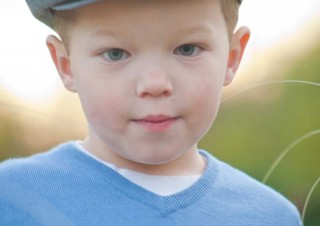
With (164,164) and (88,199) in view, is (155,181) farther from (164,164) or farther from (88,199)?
(88,199)

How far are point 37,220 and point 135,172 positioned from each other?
23cm

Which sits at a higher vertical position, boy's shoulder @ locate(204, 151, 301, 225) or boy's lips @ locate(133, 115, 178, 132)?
boy's lips @ locate(133, 115, 178, 132)

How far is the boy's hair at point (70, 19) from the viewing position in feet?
5.04

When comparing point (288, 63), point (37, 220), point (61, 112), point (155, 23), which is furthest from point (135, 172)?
point (288, 63)

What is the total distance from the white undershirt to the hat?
286 millimetres

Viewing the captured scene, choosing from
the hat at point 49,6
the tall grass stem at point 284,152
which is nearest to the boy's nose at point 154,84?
the hat at point 49,6

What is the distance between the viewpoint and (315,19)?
2385 mm

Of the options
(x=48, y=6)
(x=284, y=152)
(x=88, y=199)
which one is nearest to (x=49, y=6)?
(x=48, y=6)

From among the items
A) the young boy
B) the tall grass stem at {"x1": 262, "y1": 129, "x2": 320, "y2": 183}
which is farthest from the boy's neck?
the tall grass stem at {"x1": 262, "y1": 129, "x2": 320, "y2": 183}

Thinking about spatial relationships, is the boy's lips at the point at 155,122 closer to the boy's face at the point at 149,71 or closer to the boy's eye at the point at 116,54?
the boy's face at the point at 149,71

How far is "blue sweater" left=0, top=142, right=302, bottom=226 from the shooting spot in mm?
1518

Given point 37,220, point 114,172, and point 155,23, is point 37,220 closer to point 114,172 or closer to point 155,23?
point 114,172

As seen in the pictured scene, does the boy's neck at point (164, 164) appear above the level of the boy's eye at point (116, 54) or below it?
below

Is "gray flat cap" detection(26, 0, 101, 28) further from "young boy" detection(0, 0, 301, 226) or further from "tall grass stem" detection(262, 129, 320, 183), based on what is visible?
"tall grass stem" detection(262, 129, 320, 183)
